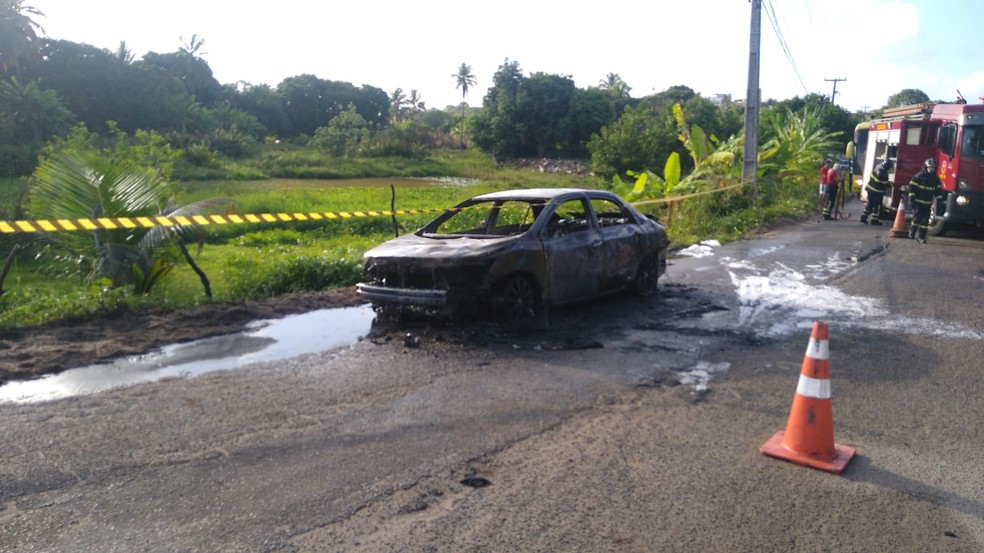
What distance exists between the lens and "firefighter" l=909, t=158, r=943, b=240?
1680 centimetres

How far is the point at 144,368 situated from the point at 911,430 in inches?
245

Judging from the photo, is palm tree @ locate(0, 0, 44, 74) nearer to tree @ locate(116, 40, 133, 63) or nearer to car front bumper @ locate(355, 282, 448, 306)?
tree @ locate(116, 40, 133, 63)

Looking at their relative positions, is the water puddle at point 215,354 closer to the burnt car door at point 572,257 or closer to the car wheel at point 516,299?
the car wheel at point 516,299

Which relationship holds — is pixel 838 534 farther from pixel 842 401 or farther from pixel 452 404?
pixel 452 404

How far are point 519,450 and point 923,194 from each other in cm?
1499

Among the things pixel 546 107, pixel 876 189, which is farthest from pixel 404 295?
pixel 546 107

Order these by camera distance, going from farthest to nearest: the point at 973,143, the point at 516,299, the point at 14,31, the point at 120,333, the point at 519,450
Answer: the point at 14,31
the point at 973,143
the point at 516,299
the point at 120,333
the point at 519,450

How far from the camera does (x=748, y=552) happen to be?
394 cm

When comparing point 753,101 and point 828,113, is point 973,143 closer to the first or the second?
point 753,101

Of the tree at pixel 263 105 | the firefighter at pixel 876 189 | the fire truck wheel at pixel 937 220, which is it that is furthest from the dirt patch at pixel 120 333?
the tree at pixel 263 105

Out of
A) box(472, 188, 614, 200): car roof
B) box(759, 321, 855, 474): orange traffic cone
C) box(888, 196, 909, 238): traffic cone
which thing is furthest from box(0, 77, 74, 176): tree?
box(759, 321, 855, 474): orange traffic cone

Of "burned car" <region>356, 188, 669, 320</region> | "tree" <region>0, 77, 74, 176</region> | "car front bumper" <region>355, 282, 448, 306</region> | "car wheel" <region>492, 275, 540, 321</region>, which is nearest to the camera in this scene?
"car front bumper" <region>355, 282, 448, 306</region>

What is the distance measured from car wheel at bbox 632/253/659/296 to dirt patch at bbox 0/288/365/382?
142 inches

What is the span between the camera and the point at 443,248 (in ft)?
27.7
